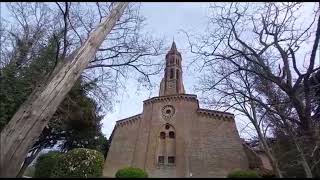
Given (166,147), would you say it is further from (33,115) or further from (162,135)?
(33,115)

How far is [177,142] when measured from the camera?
34719 millimetres

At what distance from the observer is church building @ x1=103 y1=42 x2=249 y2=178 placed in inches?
1280

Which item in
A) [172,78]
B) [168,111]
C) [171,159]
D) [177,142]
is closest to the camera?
[171,159]

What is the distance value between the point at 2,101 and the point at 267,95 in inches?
498

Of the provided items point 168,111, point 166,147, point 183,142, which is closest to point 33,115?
point 183,142

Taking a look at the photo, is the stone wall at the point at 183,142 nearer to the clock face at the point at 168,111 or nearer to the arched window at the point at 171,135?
the clock face at the point at 168,111

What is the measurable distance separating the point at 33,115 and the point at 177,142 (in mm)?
30401

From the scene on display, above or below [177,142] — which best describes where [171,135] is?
above

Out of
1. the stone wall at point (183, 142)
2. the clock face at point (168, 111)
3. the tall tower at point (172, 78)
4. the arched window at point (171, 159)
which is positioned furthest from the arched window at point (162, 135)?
the tall tower at point (172, 78)

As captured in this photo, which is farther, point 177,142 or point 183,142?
point 177,142

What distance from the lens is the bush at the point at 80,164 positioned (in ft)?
47.4

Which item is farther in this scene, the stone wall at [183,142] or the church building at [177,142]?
the church building at [177,142]

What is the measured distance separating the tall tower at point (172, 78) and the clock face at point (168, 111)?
5345 mm

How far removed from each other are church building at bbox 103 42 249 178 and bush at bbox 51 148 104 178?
18.2 metres
